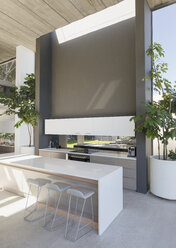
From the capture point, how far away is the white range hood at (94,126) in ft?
11.8

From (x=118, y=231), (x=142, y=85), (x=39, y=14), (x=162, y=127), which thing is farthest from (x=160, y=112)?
(x=39, y=14)

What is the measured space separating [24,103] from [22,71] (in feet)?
5.16

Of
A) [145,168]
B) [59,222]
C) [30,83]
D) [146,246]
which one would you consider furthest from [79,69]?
[146,246]

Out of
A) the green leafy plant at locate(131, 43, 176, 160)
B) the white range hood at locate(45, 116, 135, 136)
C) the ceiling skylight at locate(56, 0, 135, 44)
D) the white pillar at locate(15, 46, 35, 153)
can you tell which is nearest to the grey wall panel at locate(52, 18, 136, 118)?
the ceiling skylight at locate(56, 0, 135, 44)

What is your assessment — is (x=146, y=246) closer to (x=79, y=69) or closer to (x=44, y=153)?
(x=44, y=153)

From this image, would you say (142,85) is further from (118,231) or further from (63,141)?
(63,141)

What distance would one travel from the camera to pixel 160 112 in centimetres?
287

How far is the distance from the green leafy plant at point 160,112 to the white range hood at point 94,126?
0.28 metres

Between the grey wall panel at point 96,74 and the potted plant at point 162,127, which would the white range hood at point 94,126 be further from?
the grey wall panel at point 96,74

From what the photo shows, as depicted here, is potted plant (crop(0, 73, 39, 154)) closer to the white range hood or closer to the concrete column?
the white range hood

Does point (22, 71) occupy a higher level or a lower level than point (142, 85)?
higher

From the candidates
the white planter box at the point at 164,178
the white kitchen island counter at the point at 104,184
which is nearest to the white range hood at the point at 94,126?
the white planter box at the point at 164,178

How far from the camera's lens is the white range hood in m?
3.58

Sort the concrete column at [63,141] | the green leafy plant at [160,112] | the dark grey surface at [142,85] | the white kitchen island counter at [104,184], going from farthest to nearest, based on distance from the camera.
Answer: the concrete column at [63,141] → the dark grey surface at [142,85] → the green leafy plant at [160,112] → the white kitchen island counter at [104,184]
